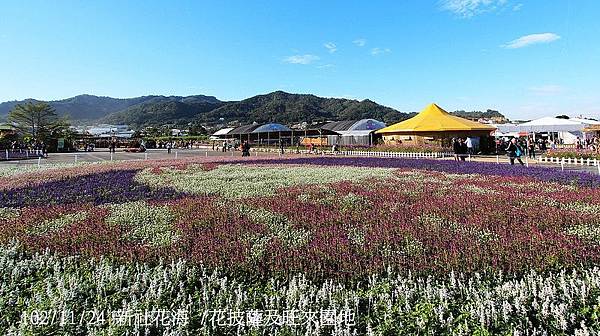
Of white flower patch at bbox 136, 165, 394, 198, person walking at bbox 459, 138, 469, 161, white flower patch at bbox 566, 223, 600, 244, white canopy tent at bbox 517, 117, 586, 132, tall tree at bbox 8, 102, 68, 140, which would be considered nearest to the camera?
white flower patch at bbox 566, 223, 600, 244

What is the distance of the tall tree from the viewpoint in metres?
69.2

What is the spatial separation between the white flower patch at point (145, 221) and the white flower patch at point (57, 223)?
492 millimetres

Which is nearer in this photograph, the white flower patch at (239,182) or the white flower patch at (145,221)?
the white flower patch at (145,221)

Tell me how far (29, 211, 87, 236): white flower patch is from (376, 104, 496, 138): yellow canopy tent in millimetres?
23165

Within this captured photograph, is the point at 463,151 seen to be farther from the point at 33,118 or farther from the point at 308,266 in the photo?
the point at 33,118

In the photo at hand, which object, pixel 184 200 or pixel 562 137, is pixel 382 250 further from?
pixel 562 137

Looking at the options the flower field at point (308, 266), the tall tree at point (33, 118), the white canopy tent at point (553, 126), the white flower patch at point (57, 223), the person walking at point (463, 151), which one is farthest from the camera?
the tall tree at point (33, 118)

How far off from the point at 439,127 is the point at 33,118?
70.4 metres

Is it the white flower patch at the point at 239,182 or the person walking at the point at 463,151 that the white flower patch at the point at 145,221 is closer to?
the white flower patch at the point at 239,182

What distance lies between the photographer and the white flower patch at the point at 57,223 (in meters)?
6.04

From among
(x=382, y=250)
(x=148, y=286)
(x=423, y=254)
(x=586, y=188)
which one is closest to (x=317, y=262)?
(x=382, y=250)

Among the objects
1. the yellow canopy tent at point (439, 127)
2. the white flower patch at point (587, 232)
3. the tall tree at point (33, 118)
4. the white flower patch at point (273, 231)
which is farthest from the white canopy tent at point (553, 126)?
the tall tree at point (33, 118)

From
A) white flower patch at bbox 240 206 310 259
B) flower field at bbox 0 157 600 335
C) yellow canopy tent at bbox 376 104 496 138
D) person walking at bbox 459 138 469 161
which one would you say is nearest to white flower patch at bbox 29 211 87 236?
flower field at bbox 0 157 600 335

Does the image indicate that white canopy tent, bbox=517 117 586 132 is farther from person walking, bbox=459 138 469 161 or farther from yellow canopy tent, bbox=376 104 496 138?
person walking, bbox=459 138 469 161
